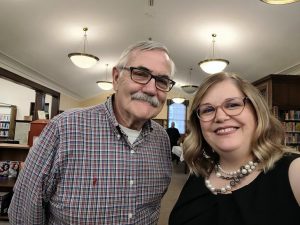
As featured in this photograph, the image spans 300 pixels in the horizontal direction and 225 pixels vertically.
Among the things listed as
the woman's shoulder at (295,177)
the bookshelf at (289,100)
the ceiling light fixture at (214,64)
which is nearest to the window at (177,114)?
the bookshelf at (289,100)

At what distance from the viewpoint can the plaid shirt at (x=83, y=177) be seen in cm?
124

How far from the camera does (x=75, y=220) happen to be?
47.8 inches

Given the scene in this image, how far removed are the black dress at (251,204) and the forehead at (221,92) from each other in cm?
33

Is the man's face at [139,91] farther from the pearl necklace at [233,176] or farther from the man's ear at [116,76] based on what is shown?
the pearl necklace at [233,176]

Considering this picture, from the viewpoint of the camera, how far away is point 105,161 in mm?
1298

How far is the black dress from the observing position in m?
0.95

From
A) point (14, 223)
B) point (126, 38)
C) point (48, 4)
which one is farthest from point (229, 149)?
point (126, 38)

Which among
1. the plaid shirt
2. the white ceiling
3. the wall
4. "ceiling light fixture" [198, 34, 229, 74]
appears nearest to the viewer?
the plaid shirt

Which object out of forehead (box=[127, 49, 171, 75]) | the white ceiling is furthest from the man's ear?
the white ceiling

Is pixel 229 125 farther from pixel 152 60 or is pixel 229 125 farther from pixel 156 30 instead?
pixel 156 30

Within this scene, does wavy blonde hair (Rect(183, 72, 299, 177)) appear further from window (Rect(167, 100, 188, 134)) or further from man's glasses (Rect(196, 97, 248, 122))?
window (Rect(167, 100, 188, 134))

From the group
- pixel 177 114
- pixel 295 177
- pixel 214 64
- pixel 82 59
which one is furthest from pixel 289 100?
pixel 177 114

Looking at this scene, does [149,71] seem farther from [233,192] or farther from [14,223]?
[14,223]

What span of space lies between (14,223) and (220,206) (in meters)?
1.01
